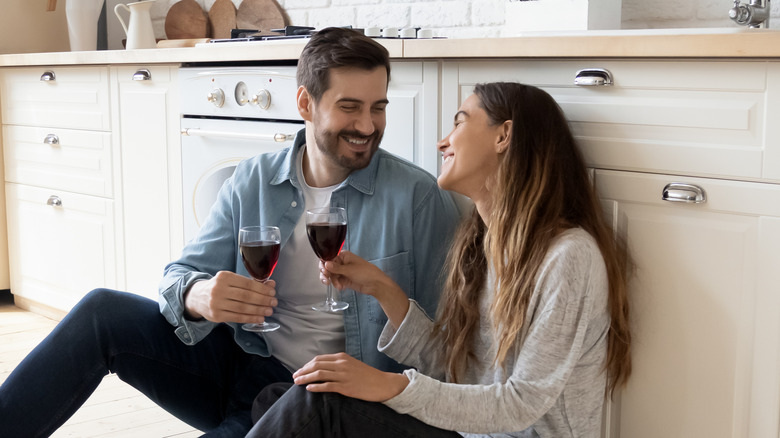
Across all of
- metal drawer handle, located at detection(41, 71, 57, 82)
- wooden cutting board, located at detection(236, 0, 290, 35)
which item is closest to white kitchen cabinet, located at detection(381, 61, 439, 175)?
wooden cutting board, located at detection(236, 0, 290, 35)

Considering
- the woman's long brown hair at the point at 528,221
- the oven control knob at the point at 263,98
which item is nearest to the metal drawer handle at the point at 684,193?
the woman's long brown hair at the point at 528,221

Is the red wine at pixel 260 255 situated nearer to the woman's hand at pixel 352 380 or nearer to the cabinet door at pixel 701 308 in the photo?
the woman's hand at pixel 352 380

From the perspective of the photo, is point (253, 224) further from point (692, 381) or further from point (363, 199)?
point (692, 381)

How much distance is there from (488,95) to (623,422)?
60cm

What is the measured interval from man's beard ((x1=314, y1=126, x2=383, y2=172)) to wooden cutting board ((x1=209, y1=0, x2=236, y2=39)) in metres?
1.66

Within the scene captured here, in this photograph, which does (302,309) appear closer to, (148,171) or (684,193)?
(684,193)

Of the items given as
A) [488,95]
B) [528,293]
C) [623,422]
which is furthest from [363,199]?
[623,422]

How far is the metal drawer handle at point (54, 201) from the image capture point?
114 inches

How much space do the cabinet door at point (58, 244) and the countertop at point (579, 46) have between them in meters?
0.84

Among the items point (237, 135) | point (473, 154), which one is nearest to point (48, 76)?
point (237, 135)

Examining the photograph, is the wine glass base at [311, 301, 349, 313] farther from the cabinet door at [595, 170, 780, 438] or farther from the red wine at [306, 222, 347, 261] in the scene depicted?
the cabinet door at [595, 170, 780, 438]

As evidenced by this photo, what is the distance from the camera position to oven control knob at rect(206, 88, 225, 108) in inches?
89.0

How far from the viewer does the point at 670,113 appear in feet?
4.52

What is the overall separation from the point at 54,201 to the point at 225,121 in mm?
958
